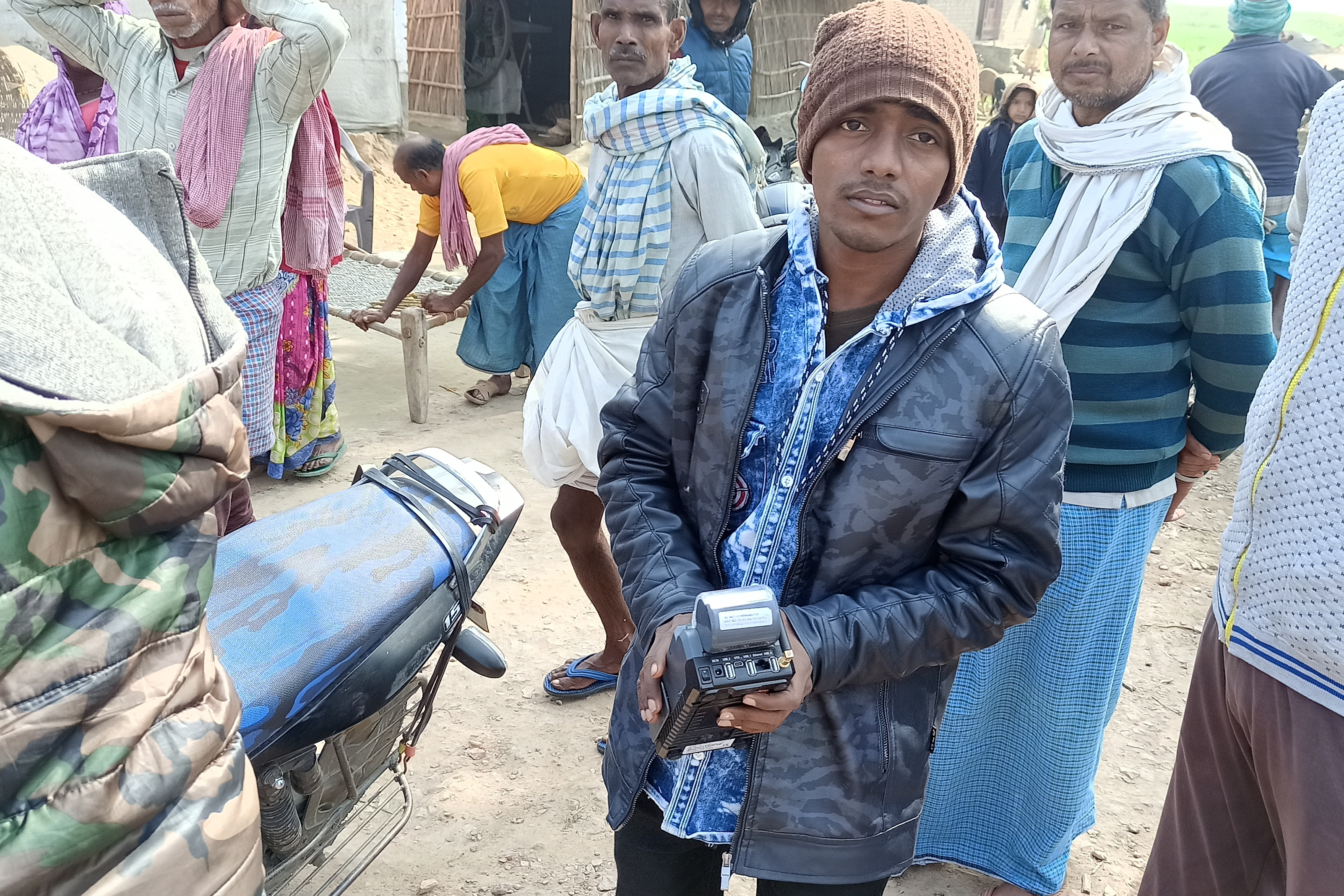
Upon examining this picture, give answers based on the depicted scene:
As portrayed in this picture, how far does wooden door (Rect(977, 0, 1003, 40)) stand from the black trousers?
21.2 metres

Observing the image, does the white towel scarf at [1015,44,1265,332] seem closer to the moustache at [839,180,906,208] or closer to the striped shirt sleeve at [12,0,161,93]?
the moustache at [839,180,906,208]

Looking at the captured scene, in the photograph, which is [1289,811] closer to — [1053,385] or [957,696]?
[1053,385]

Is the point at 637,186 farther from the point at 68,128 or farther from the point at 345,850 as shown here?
the point at 68,128

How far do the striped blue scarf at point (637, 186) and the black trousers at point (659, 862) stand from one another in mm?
1553

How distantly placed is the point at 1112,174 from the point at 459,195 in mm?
3546

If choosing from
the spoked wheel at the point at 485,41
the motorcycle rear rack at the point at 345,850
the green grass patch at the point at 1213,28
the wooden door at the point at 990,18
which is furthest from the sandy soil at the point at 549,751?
the green grass patch at the point at 1213,28

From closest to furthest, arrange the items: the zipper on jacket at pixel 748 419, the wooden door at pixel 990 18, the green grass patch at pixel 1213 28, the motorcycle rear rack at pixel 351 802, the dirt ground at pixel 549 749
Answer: the zipper on jacket at pixel 748 419 → the motorcycle rear rack at pixel 351 802 → the dirt ground at pixel 549 749 → the wooden door at pixel 990 18 → the green grass patch at pixel 1213 28

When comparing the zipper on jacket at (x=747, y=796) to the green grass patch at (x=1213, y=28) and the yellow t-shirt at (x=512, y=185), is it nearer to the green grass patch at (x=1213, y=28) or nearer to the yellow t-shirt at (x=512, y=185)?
the yellow t-shirt at (x=512, y=185)

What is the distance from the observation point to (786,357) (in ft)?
5.10

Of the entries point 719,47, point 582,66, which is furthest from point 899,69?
point 582,66

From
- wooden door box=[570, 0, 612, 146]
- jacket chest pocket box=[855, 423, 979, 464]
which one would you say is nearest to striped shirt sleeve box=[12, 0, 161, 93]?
jacket chest pocket box=[855, 423, 979, 464]

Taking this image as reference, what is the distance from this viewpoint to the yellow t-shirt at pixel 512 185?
480cm

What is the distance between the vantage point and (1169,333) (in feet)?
7.18

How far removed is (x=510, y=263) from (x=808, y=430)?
150 inches
